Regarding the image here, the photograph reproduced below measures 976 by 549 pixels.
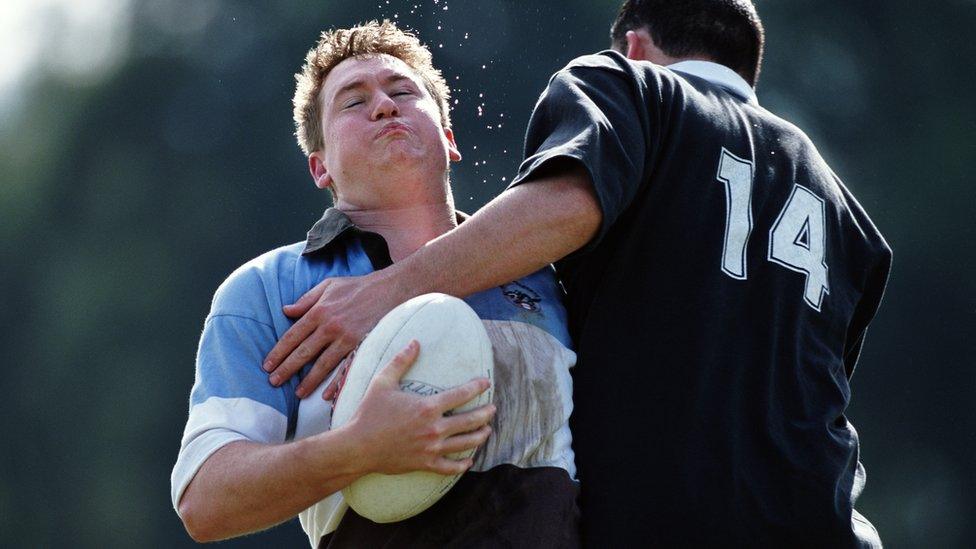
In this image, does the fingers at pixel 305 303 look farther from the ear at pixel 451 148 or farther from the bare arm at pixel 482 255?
the ear at pixel 451 148

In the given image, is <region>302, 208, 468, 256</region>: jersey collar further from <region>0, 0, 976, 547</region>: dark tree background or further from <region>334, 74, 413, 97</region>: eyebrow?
<region>0, 0, 976, 547</region>: dark tree background

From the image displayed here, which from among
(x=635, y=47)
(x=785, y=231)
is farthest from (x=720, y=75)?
(x=785, y=231)

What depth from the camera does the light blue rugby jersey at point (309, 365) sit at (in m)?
2.68

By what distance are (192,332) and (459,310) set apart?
1074cm

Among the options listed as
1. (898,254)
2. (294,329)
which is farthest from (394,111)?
(898,254)

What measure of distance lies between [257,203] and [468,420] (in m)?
10.5

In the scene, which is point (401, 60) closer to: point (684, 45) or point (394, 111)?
point (394, 111)

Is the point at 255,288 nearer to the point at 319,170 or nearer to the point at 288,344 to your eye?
the point at 288,344

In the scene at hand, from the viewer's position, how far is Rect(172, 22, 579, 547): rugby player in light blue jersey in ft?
8.13

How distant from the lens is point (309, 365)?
280 cm

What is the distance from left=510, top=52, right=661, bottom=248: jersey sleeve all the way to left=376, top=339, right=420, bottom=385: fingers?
399 mm

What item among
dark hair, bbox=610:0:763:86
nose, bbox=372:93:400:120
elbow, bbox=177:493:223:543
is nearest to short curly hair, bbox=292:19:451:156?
nose, bbox=372:93:400:120

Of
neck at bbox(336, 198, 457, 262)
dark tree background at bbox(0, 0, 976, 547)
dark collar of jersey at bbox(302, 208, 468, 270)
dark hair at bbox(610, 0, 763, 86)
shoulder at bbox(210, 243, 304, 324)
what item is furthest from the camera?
dark tree background at bbox(0, 0, 976, 547)

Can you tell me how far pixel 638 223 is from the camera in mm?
2838
